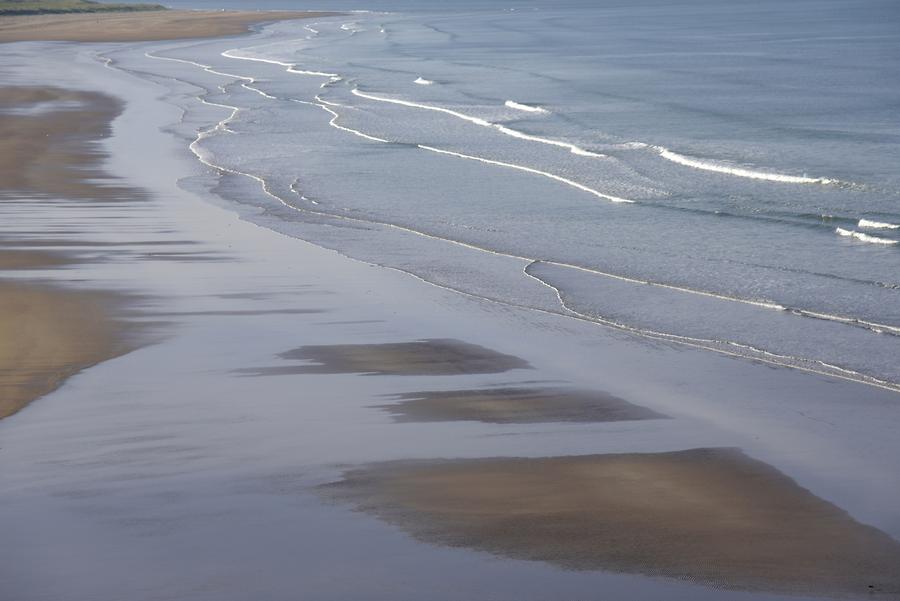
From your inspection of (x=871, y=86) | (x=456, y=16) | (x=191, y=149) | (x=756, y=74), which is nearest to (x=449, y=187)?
(x=191, y=149)

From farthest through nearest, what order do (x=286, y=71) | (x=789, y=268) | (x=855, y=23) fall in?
1. (x=855, y=23)
2. (x=286, y=71)
3. (x=789, y=268)

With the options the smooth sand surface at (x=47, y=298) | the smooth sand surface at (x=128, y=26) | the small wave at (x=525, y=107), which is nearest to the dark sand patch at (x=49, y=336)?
the smooth sand surface at (x=47, y=298)

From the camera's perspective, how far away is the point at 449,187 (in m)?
19.9

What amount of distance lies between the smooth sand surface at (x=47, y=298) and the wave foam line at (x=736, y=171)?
9200 millimetres

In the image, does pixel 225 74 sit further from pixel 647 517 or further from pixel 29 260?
pixel 647 517

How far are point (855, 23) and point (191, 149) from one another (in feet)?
189

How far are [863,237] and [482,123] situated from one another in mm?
14944

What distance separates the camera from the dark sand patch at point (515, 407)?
8234mm

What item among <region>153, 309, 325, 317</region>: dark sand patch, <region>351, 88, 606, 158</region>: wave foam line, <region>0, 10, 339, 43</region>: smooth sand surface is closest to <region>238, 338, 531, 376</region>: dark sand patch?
<region>153, 309, 325, 317</region>: dark sand patch

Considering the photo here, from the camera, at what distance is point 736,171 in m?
20.8

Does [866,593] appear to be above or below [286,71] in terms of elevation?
above

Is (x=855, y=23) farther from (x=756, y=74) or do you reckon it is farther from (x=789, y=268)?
(x=789, y=268)

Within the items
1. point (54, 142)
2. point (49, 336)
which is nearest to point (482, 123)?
point (54, 142)

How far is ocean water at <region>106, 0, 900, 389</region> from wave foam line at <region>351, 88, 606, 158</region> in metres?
0.09
